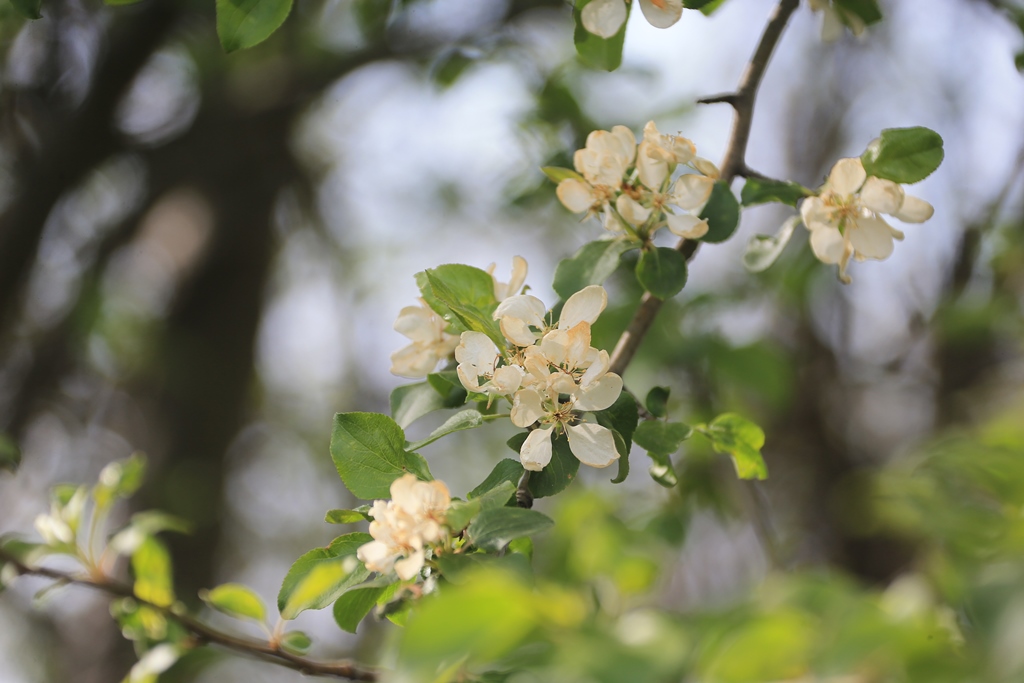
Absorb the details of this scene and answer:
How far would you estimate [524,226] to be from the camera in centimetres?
263

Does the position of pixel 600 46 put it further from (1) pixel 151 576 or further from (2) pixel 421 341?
(1) pixel 151 576

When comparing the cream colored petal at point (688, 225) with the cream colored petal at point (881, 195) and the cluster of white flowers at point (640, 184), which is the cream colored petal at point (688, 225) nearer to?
the cluster of white flowers at point (640, 184)

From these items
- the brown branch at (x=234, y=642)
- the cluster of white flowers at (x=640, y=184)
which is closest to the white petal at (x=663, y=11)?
the cluster of white flowers at (x=640, y=184)

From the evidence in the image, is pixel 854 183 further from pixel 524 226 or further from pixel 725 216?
pixel 524 226

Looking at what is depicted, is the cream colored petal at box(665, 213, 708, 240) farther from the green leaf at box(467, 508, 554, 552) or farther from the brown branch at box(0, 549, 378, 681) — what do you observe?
the brown branch at box(0, 549, 378, 681)

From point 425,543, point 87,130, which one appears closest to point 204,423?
point 87,130

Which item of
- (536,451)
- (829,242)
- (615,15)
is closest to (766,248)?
(829,242)

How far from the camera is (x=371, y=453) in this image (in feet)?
2.15

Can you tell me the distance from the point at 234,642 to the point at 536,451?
16.1 inches

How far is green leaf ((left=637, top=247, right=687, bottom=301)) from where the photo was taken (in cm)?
71

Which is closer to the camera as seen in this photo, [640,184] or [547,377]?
[547,377]

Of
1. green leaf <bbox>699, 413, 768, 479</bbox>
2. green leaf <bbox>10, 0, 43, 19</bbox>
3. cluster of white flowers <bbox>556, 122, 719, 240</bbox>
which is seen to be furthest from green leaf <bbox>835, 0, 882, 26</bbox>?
green leaf <bbox>10, 0, 43, 19</bbox>

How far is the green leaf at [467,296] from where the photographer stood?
0.63 m

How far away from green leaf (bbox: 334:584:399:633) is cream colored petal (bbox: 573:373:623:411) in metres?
0.21
